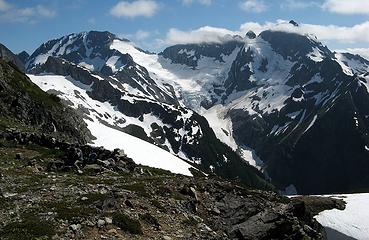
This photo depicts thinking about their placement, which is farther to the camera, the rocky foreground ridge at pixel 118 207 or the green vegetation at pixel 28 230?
the rocky foreground ridge at pixel 118 207

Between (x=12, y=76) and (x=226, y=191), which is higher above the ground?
(x=12, y=76)

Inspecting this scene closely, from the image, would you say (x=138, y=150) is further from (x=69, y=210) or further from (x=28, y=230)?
(x=28, y=230)

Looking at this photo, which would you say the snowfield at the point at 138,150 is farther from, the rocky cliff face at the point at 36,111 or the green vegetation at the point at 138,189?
the green vegetation at the point at 138,189

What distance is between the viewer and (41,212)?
2731cm

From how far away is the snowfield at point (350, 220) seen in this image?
159 ft

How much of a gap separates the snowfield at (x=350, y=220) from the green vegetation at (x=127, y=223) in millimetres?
27790

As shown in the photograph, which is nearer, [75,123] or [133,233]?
[133,233]

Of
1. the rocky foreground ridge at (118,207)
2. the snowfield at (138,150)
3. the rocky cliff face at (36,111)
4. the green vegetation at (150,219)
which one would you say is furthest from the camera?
the snowfield at (138,150)

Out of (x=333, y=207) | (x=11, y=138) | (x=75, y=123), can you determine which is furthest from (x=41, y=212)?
(x=75, y=123)

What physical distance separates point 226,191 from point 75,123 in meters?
70.7

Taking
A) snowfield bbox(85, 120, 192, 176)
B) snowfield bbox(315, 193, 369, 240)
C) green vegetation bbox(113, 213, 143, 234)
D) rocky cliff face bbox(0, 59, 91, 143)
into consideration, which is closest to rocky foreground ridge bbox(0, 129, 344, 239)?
green vegetation bbox(113, 213, 143, 234)

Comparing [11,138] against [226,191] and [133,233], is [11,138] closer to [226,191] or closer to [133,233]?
[226,191]

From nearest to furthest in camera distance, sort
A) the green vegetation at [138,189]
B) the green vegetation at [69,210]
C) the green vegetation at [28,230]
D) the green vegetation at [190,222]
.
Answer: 1. the green vegetation at [28,230]
2. the green vegetation at [69,210]
3. the green vegetation at [190,222]
4. the green vegetation at [138,189]

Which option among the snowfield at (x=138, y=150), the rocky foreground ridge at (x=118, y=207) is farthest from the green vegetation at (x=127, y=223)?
the snowfield at (x=138, y=150)
